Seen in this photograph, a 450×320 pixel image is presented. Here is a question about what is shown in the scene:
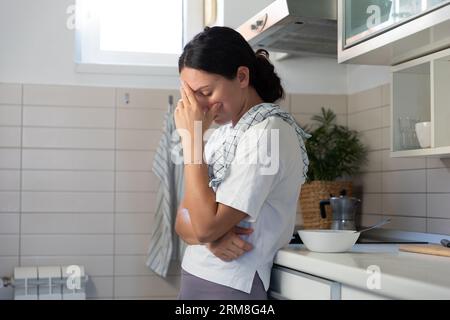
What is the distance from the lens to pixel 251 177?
141cm

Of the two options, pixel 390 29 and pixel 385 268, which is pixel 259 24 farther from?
pixel 385 268

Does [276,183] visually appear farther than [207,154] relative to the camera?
No

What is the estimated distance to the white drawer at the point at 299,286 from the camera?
141 centimetres

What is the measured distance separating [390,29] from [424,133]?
1.12ft

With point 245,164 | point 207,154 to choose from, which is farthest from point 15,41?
point 245,164

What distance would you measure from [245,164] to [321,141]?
1.41 m

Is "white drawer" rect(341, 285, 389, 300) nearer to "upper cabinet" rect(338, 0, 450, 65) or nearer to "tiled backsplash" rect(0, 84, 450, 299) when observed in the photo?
"upper cabinet" rect(338, 0, 450, 65)

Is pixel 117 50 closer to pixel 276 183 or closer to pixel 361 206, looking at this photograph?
pixel 361 206

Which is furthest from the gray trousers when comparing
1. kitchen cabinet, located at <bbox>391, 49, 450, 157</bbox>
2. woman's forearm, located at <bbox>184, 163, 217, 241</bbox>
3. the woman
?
kitchen cabinet, located at <bbox>391, 49, 450, 157</bbox>

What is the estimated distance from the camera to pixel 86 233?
2.77 metres

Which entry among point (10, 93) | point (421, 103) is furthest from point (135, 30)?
point (421, 103)

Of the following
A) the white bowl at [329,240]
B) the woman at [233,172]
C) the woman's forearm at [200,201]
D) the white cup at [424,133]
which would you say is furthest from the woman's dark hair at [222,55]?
the white cup at [424,133]

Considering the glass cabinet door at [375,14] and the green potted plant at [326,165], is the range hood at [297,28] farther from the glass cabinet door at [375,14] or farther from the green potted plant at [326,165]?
the green potted plant at [326,165]

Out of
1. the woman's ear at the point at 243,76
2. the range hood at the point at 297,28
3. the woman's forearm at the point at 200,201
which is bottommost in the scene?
the woman's forearm at the point at 200,201
